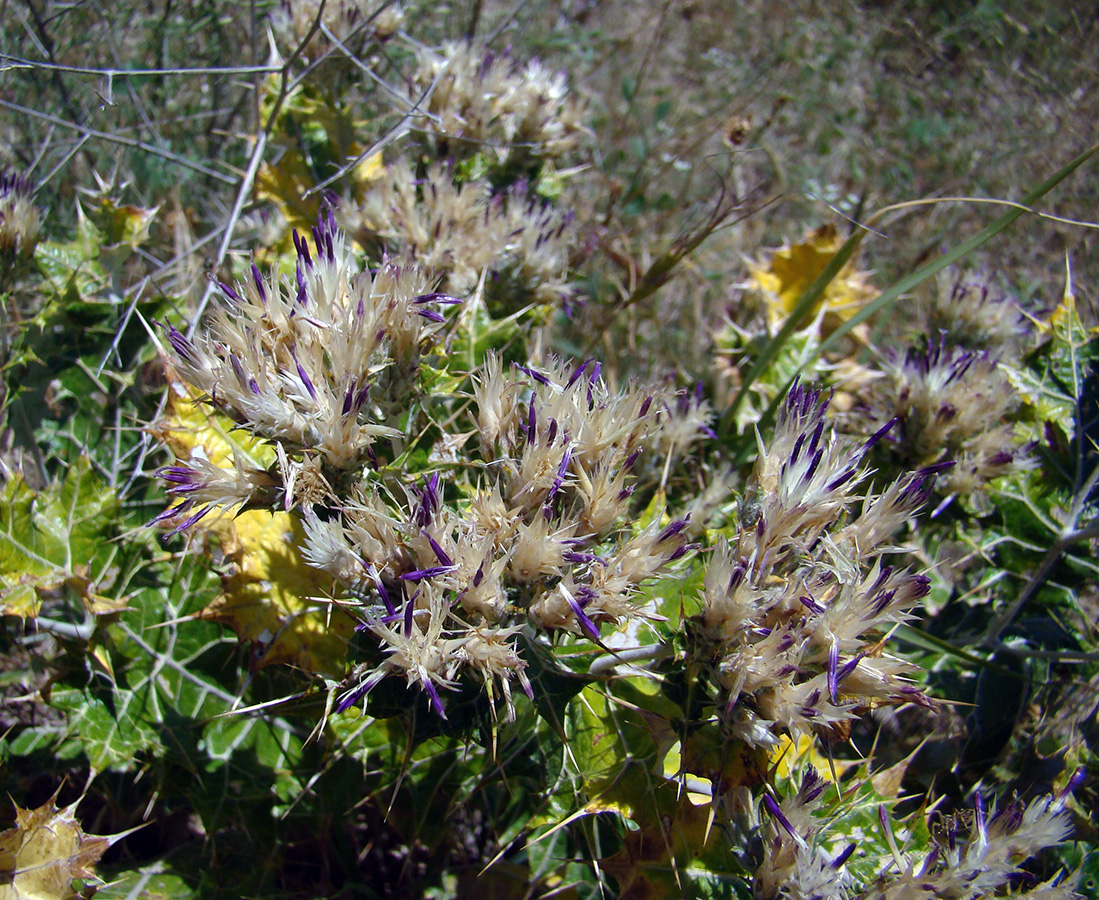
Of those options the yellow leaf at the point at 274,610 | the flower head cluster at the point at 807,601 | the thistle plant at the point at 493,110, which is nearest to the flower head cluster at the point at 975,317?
the flower head cluster at the point at 807,601

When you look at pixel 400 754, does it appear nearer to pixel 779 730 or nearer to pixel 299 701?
pixel 299 701

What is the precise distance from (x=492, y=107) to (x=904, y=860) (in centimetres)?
259

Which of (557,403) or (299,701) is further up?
(557,403)

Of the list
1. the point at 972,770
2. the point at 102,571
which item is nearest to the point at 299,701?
the point at 102,571

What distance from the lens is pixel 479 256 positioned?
2135mm

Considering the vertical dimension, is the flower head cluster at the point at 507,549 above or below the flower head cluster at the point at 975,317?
below

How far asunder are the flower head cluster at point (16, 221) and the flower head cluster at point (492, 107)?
124cm

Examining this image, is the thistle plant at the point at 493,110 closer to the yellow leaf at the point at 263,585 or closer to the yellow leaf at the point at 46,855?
the yellow leaf at the point at 263,585

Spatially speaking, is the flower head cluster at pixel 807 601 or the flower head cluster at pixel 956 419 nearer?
the flower head cluster at pixel 807 601

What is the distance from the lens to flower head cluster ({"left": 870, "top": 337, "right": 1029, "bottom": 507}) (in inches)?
83.5

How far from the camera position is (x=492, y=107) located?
2.60 m

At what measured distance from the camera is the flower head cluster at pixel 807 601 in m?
1.35

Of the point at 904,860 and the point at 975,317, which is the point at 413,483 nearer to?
the point at 904,860

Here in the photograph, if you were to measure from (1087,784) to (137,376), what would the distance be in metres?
3.30
